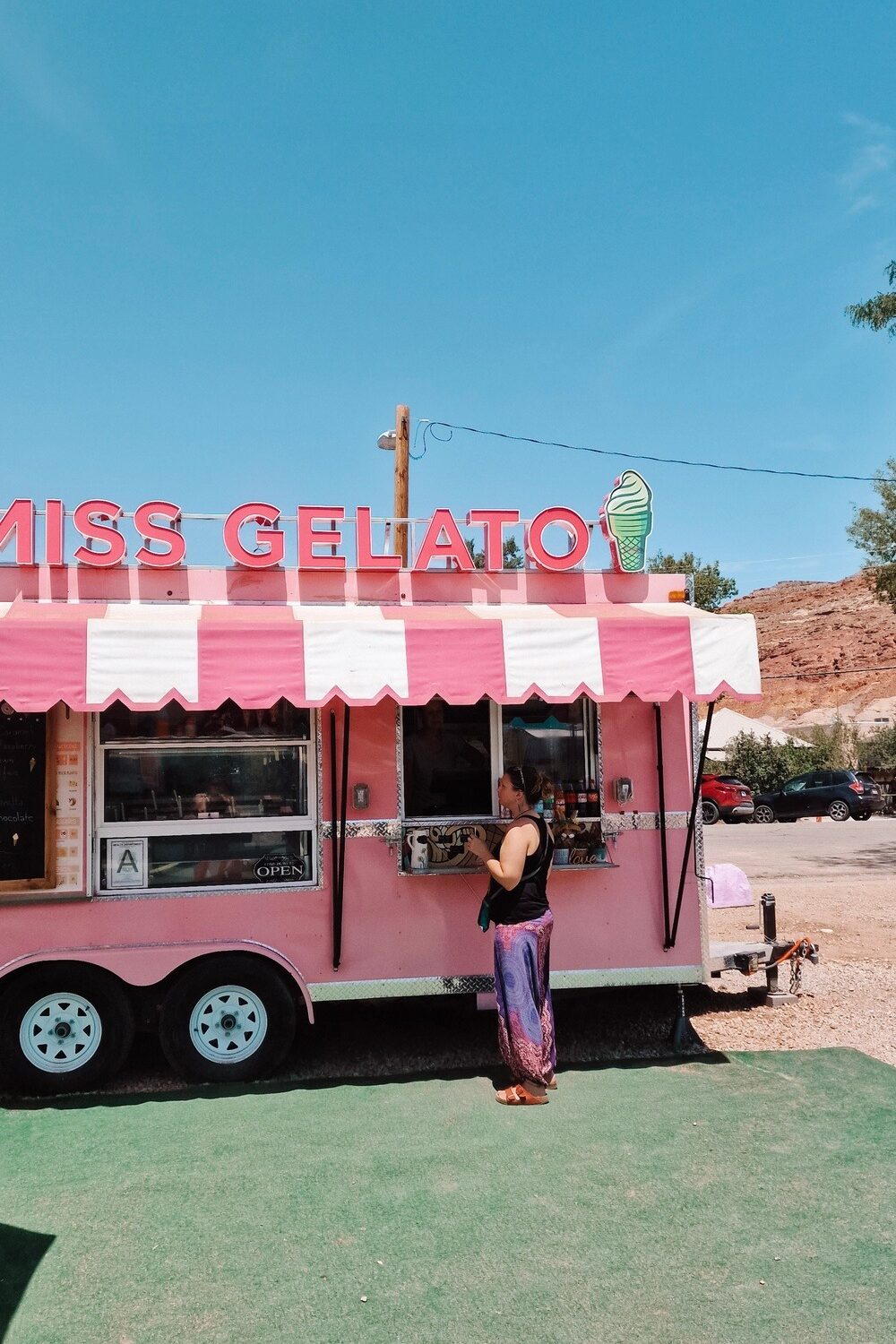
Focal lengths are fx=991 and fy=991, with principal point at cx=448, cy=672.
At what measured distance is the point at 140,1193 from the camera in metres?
4.35

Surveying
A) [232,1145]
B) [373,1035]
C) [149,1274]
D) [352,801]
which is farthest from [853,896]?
[149,1274]

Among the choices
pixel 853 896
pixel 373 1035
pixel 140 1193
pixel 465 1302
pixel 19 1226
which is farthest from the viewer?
pixel 853 896

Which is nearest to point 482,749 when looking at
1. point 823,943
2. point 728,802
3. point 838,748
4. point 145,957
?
point 145,957

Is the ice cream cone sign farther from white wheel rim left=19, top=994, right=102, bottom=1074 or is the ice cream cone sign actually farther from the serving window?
white wheel rim left=19, top=994, right=102, bottom=1074

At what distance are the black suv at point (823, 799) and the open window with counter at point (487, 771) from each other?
70.3 feet

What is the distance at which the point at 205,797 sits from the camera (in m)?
6.05

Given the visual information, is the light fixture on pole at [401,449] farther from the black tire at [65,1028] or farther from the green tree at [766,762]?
the green tree at [766,762]

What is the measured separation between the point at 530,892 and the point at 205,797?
2.06 m

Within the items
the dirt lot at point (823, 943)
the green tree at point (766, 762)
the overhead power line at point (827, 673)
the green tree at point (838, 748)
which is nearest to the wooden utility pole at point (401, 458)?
the dirt lot at point (823, 943)

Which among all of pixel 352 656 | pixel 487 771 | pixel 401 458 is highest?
pixel 401 458

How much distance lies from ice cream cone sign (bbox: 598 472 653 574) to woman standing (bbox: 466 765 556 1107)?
6.39 ft

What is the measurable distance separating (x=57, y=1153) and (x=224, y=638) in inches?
105

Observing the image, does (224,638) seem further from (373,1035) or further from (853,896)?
(853,896)

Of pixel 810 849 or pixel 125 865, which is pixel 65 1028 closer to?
pixel 125 865
